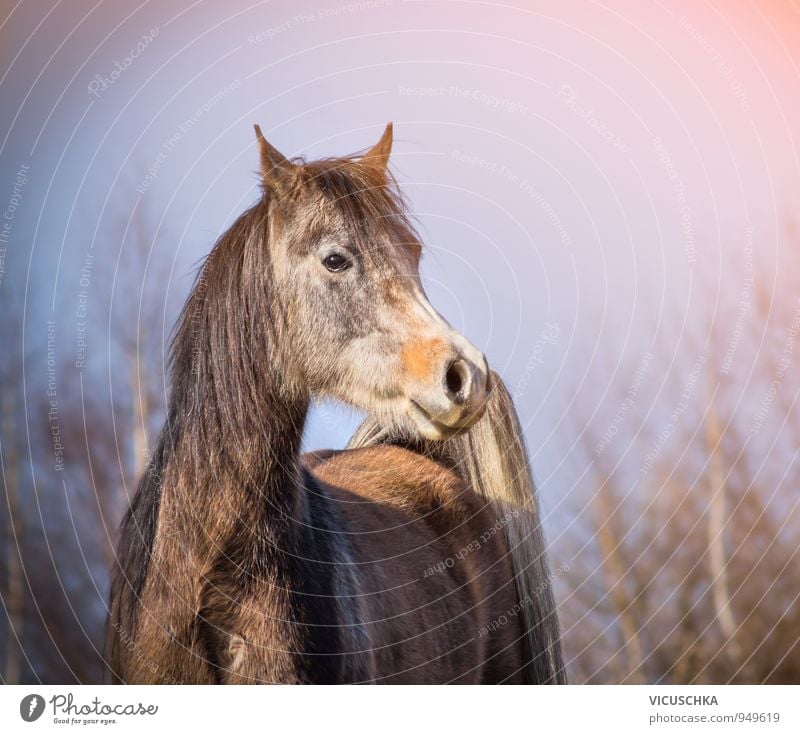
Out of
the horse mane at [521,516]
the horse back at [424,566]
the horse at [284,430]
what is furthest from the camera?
the horse mane at [521,516]

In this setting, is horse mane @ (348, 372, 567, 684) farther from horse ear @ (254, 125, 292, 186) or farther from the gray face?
horse ear @ (254, 125, 292, 186)

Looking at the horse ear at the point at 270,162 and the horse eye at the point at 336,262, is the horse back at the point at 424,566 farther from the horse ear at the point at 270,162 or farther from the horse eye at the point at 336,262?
the horse ear at the point at 270,162

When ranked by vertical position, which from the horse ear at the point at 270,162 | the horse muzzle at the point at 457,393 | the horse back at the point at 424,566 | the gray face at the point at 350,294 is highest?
the horse ear at the point at 270,162

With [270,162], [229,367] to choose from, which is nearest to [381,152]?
[270,162]

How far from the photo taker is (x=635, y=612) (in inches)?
329

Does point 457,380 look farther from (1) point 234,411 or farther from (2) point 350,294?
(1) point 234,411

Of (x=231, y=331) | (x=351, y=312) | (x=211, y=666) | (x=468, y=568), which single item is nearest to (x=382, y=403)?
(x=351, y=312)

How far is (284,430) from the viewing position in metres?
3.07

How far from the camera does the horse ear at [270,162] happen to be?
10.2 feet

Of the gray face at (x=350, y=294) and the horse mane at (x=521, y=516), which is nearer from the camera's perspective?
the gray face at (x=350, y=294)

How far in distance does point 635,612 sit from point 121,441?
457 centimetres

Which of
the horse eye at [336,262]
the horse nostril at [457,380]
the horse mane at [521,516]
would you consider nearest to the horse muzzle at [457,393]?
the horse nostril at [457,380]

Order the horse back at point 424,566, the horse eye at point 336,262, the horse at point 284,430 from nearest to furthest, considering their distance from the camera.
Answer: the horse at point 284,430
the horse eye at point 336,262
the horse back at point 424,566
